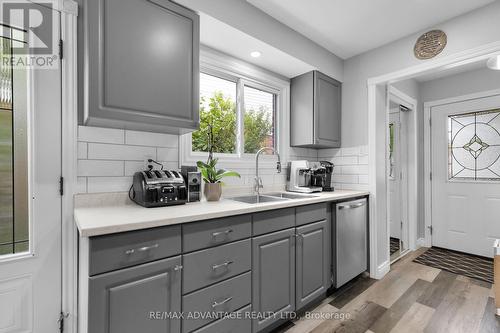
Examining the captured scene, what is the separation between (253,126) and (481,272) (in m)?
3.02

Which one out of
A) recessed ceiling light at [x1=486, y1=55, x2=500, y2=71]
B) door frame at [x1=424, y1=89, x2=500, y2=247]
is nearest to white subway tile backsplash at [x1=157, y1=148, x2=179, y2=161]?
recessed ceiling light at [x1=486, y1=55, x2=500, y2=71]

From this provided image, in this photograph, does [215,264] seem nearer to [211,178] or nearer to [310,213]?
[211,178]

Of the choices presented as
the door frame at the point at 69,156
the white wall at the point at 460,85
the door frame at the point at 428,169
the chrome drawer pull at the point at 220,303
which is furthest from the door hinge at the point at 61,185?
the white wall at the point at 460,85

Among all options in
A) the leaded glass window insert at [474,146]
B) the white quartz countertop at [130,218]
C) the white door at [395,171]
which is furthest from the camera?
the white door at [395,171]

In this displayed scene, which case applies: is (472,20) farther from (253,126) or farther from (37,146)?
(37,146)

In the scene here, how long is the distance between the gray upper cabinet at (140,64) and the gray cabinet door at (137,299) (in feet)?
2.70

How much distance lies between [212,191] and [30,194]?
1070mm

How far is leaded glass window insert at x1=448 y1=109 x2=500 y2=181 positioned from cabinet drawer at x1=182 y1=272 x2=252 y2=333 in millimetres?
3518

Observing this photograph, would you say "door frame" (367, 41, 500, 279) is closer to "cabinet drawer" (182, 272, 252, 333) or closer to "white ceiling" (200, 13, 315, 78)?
"white ceiling" (200, 13, 315, 78)

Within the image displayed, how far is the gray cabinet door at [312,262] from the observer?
1.85 metres

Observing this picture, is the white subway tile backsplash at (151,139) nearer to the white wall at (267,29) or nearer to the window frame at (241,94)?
the window frame at (241,94)

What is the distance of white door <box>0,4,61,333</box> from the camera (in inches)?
49.8

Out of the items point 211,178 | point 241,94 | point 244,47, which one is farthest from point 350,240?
point 244,47

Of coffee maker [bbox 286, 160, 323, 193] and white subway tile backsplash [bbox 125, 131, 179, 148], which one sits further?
coffee maker [bbox 286, 160, 323, 193]
